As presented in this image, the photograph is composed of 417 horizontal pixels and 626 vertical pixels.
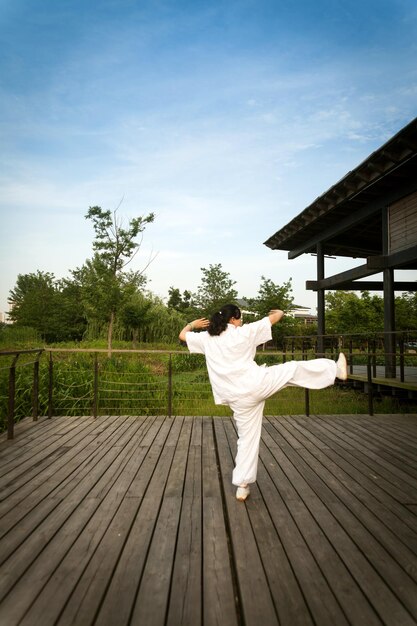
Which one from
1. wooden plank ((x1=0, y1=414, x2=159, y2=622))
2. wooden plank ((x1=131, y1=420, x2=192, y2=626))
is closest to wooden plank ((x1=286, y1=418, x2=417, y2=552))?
wooden plank ((x1=131, y1=420, x2=192, y2=626))

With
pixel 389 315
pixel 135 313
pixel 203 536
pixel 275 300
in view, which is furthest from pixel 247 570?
pixel 275 300

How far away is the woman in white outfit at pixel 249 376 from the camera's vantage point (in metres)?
2.43

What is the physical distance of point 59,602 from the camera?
1435 millimetres

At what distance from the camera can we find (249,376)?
245 cm

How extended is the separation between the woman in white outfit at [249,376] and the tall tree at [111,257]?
12546 millimetres

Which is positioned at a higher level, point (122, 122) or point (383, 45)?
point (383, 45)

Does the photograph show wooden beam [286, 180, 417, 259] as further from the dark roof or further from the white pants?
the white pants

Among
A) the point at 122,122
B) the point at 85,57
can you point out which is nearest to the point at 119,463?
the point at 85,57

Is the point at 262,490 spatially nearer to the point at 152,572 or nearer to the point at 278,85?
the point at 152,572

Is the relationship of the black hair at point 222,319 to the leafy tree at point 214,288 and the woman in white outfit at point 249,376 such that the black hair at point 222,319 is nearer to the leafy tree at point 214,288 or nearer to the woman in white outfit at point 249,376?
the woman in white outfit at point 249,376

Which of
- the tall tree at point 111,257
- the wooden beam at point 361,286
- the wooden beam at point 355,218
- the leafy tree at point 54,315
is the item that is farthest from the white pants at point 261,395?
the leafy tree at point 54,315

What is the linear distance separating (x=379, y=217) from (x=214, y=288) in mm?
14840

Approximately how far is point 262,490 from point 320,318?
32.0 ft

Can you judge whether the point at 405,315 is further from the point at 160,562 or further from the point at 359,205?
the point at 160,562
